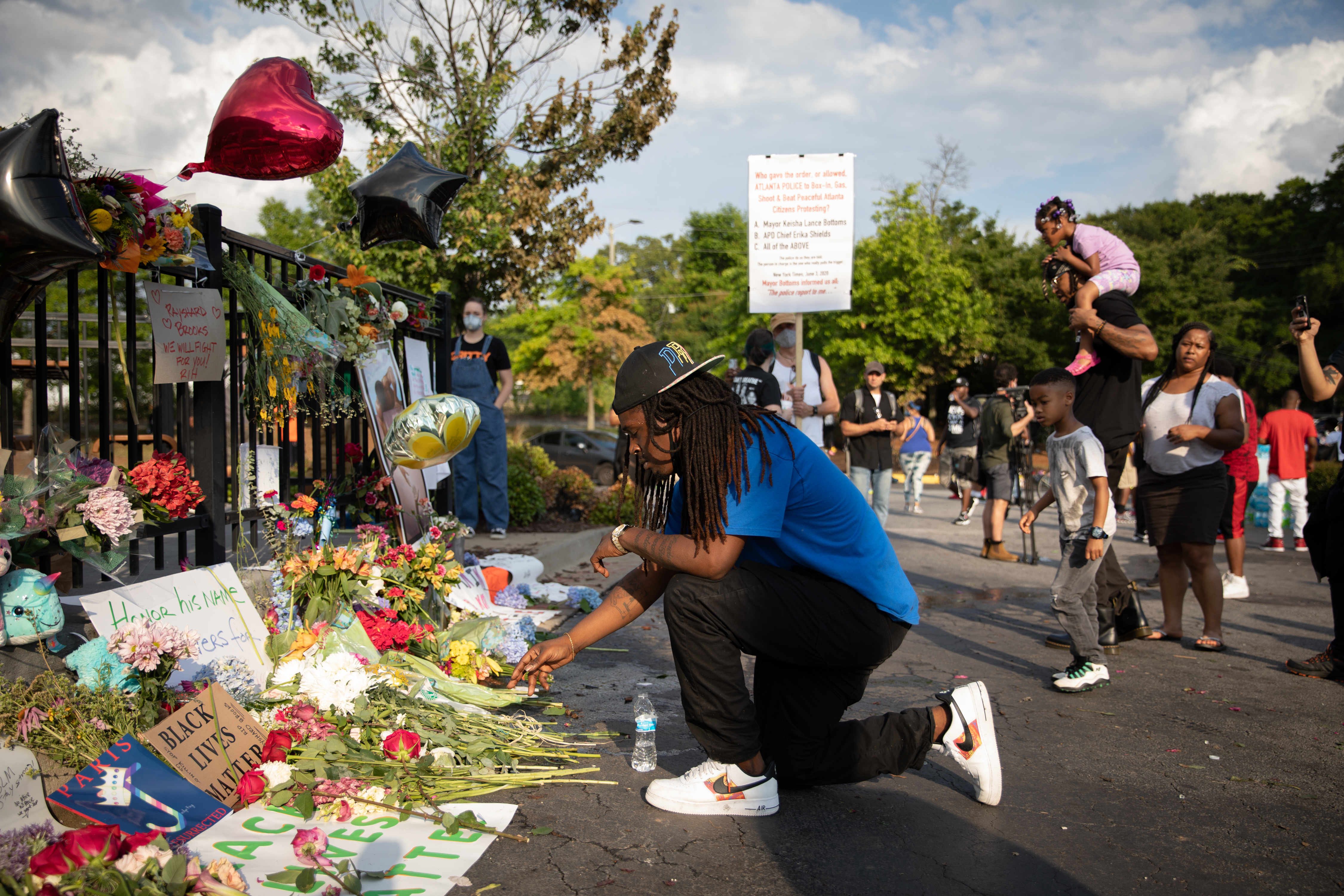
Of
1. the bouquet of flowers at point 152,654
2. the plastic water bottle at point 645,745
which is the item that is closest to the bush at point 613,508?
the plastic water bottle at point 645,745

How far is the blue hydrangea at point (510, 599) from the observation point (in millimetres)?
5422

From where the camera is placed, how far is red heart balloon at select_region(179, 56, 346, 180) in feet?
12.1

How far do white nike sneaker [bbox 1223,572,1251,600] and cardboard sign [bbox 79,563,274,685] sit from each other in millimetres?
6919

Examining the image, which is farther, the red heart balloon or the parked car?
the parked car

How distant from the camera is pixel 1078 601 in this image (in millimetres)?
4270

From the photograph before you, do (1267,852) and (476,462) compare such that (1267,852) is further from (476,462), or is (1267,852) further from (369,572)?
(476,462)

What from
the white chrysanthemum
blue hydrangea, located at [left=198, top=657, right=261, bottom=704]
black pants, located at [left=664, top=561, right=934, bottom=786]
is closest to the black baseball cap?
black pants, located at [left=664, top=561, right=934, bottom=786]

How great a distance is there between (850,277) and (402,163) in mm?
4473

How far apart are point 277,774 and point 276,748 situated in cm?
10

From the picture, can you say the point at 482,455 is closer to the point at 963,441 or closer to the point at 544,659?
the point at 544,659

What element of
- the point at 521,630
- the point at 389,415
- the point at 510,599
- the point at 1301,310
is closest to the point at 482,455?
the point at 510,599

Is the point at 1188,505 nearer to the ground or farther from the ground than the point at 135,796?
farther from the ground

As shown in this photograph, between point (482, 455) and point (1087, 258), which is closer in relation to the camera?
point (1087, 258)

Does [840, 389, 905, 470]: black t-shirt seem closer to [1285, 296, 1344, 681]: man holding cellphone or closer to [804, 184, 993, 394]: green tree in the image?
[1285, 296, 1344, 681]: man holding cellphone
